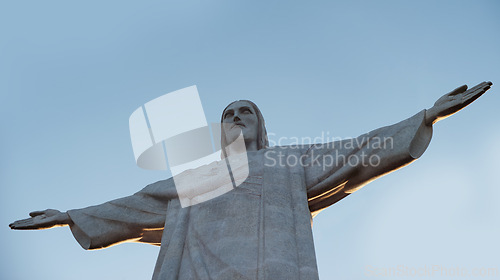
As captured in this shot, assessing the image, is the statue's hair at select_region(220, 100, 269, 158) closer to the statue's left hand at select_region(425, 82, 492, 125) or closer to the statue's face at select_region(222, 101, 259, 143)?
the statue's face at select_region(222, 101, 259, 143)

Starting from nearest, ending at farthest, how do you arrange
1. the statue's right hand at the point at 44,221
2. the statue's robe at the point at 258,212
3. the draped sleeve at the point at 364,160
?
the statue's robe at the point at 258,212 → the draped sleeve at the point at 364,160 → the statue's right hand at the point at 44,221

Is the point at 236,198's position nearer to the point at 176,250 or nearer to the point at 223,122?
the point at 176,250

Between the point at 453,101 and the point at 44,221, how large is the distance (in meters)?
6.70

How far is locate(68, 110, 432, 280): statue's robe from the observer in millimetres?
6883

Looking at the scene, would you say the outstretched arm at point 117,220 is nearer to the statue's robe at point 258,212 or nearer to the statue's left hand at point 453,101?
the statue's robe at point 258,212

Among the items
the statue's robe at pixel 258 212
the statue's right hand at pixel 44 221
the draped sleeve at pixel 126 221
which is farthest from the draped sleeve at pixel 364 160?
the statue's right hand at pixel 44 221

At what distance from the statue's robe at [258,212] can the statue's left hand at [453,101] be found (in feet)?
0.54

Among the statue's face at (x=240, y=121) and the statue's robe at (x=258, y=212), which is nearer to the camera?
the statue's robe at (x=258, y=212)

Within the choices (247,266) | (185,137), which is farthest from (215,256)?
(185,137)

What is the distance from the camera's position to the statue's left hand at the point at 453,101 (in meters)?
7.95

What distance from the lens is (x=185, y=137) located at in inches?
412

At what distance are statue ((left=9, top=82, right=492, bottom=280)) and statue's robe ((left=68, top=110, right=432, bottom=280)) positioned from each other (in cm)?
1

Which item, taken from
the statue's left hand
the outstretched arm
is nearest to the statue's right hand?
the outstretched arm

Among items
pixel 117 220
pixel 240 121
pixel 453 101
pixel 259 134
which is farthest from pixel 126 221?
pixel 453 101
